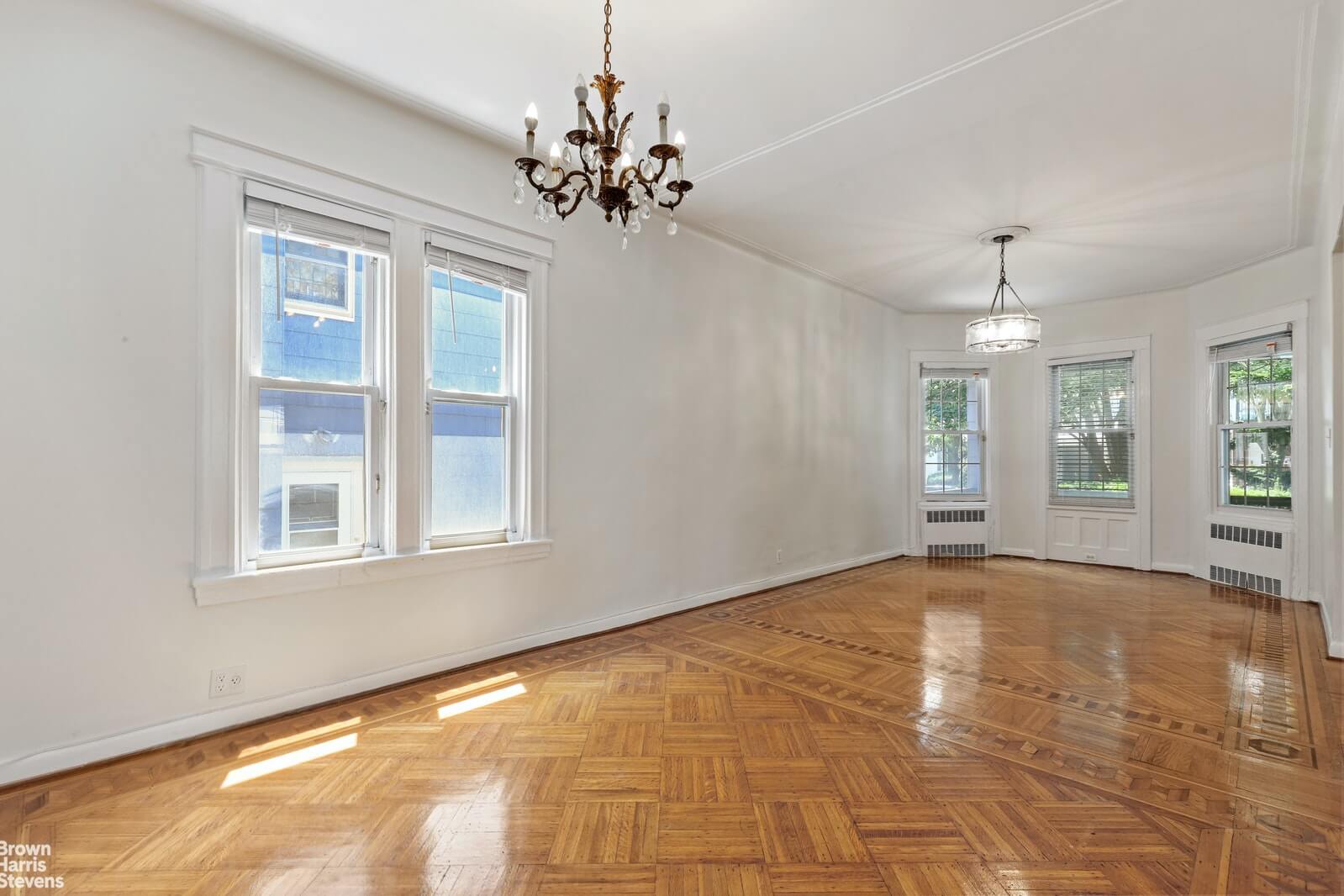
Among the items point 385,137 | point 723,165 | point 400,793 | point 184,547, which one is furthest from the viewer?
point 723,165

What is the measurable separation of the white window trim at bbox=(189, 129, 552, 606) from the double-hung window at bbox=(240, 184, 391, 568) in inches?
1.7

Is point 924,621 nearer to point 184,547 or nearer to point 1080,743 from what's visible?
point 1080,743

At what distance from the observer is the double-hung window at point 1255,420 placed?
532 centimetres

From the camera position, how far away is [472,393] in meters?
3.47

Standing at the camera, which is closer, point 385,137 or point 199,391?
point 199,391

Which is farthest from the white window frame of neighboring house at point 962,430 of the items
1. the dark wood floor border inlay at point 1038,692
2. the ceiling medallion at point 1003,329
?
the dark wood floor border inlay at point 1038,692

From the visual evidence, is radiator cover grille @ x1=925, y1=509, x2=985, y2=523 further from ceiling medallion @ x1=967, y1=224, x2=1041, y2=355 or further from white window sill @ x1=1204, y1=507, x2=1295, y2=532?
ceiling medallion @ x1=967, y1=224, x2=1041, y2=355

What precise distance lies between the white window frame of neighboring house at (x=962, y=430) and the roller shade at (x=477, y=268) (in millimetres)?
5428

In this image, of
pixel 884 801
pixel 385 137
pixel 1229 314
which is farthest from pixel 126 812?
pixel 1229 314

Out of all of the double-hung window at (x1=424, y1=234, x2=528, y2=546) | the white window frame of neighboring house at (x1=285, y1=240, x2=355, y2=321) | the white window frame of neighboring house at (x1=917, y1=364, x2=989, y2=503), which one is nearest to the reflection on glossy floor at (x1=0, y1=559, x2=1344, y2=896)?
the double-hung window at (x1=424, y1=234, x2=528, y2=546)

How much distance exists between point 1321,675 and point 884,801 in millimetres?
3056

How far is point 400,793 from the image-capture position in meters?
2.14

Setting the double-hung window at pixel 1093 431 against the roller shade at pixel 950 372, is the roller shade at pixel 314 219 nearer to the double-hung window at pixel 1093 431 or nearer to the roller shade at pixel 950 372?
the roller shade at pixel 950 372

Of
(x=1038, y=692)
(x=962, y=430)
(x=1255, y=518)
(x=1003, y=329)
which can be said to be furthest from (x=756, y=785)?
(x=962, y=430)
